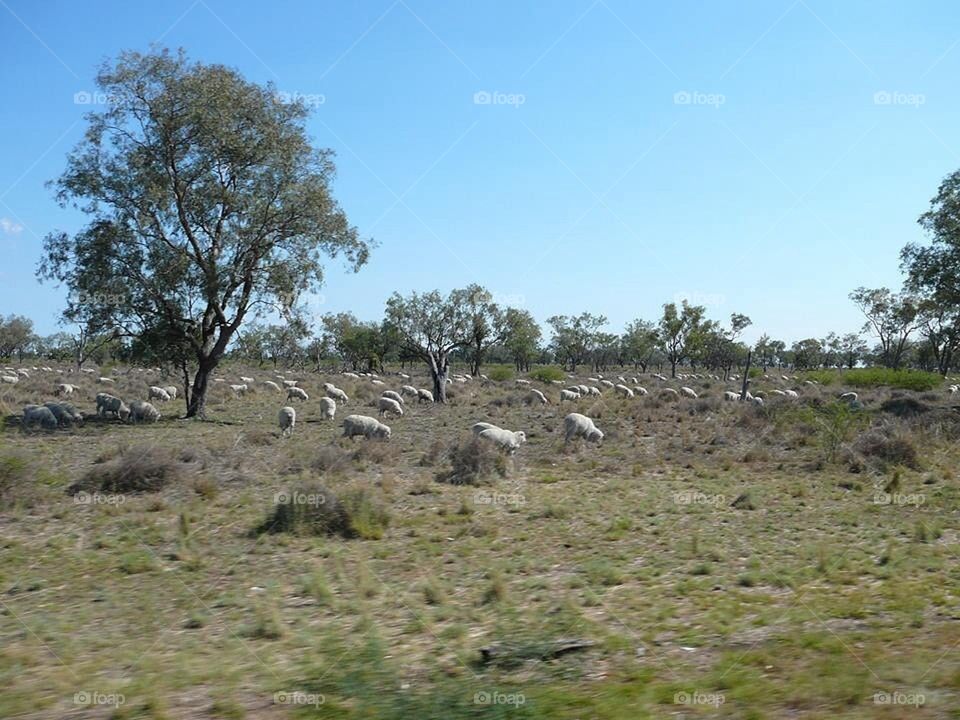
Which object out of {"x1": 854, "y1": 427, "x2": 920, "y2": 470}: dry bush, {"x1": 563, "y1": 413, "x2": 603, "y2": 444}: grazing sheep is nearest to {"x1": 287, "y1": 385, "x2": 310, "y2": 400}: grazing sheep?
{"x1": 563, "y1": 413, "x2": 603, "y2": 444}: grazing sheep

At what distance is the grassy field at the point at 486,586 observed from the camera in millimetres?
5297

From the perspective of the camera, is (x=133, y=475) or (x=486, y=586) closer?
(x=486, y=586)

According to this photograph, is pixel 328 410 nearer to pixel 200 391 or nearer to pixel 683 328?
pixel 200 391

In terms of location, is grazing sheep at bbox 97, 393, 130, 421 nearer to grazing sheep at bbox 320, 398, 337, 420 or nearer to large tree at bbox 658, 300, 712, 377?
grazing sheep at bbox 320, 398, 337, 420

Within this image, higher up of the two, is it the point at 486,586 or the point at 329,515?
the point at 329,515

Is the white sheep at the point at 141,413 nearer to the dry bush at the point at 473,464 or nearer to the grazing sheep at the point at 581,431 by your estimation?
the dry bush at the point at 473,464

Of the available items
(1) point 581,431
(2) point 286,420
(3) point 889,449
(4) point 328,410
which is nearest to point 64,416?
(2) point 286,420

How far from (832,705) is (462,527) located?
23.1 feet

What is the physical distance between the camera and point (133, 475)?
1372 cm

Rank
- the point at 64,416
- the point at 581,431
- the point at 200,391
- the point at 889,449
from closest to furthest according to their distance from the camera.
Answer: the point at 889,449 → the point at 581,431 → the point at 64,416 → the point at 200,391

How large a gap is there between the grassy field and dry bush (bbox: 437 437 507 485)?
0.08 meters

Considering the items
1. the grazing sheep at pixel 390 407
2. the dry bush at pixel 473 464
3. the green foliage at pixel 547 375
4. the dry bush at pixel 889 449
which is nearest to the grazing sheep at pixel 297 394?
the grazing sheep at pixel 390 407

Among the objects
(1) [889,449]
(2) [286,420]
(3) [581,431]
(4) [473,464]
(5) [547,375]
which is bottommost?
(4) [473,464]

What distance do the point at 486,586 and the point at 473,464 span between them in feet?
24.2
